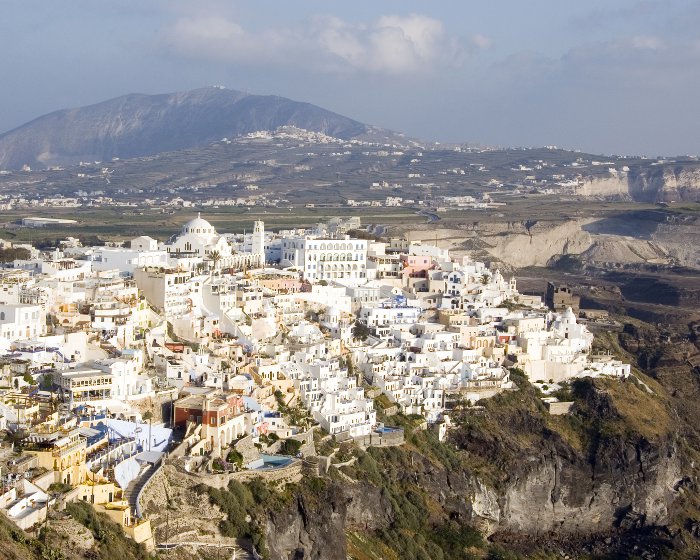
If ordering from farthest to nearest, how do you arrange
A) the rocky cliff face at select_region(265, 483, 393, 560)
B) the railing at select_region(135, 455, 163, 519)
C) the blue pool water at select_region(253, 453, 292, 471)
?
the blue pool water at select_region(253, 453, 292, 471)
the rocky cliff face at select_region(265, 483, 393, 560)
the railing at select_region(135, 455, 163, 519)

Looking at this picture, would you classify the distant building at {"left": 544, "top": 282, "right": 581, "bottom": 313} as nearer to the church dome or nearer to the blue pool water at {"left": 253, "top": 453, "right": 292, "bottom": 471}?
the church dome

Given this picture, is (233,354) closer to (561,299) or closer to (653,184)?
(561,299)

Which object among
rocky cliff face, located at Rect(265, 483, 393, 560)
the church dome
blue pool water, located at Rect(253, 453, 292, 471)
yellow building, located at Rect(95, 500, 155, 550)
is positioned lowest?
rocky cliff face, located at Rect(265, 483, 393, 560)

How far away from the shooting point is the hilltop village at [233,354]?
23.8 metres

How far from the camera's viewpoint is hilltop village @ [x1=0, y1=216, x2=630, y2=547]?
2383 centimetres

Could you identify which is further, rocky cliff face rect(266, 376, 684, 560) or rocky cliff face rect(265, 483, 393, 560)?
rocky cliff face rect(266, 376, 684, 560)

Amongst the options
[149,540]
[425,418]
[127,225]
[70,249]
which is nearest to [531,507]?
[425,418]

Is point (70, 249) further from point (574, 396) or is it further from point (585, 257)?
→ point (585, 257)

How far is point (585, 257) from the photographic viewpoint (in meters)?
91.2

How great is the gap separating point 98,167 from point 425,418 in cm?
13856

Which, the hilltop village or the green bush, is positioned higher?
the hilltop village

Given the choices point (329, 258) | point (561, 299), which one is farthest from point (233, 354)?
point (561, 299)

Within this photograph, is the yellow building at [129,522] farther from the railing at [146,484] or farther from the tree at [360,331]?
the tree at [360,331]

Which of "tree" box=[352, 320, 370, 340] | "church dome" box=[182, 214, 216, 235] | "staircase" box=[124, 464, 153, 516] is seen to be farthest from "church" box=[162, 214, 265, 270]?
"staircase" box=[124, 464, 153, 516]
